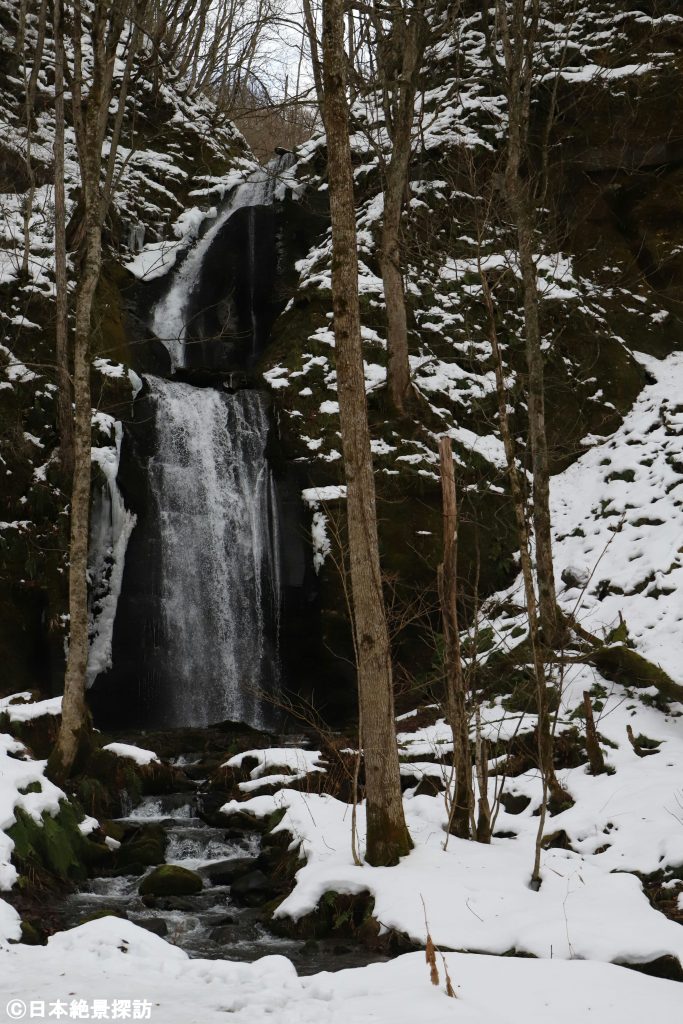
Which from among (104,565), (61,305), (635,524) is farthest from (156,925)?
(61,305)

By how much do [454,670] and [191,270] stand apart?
1513 cm

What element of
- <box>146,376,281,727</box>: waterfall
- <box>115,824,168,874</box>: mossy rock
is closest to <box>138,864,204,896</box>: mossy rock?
<box>115,824,168,874</box>: mossy rock

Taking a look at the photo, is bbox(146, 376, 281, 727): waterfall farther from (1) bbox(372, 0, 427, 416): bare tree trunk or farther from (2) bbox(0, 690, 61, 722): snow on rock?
(2) bbox(0, 690, 61, 722): snow on rock

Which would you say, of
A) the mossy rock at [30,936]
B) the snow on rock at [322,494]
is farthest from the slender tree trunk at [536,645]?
the snow on rock at [322,494]

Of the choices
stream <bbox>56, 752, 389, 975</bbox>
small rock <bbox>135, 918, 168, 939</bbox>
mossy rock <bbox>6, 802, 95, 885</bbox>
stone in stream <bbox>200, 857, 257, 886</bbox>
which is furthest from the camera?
stone in stream <bbox>200, 857, 257, 886</bbox>

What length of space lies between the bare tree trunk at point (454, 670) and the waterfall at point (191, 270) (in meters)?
10.6

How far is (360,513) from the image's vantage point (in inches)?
279

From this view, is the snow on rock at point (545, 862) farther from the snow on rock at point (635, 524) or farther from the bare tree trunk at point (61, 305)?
the bare tree trunk at point (61, 305)

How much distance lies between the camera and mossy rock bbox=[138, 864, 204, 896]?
7648mm

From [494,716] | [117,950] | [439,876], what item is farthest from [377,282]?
[117,950]

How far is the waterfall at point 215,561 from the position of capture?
1434 centimetres

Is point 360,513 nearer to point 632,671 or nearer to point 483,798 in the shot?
point 483,798

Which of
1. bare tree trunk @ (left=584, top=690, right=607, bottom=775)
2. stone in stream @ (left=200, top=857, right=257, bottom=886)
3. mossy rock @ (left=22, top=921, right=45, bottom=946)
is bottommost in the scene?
stone in stream @ (left=200, top=857, right=257, bottom=886)

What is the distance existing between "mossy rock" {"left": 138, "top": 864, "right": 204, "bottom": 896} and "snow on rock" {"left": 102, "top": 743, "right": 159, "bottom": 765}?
2.74m
